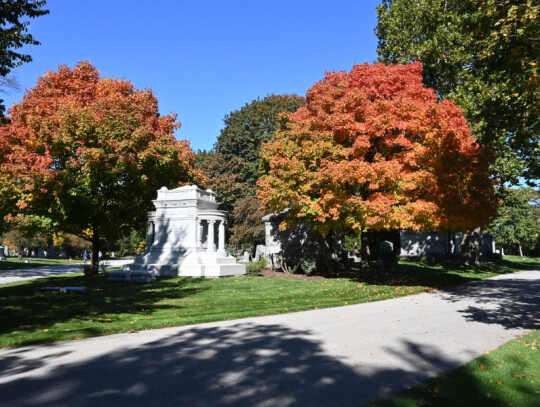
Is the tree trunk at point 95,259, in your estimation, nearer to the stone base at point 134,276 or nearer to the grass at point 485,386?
the stone base at point 134,276

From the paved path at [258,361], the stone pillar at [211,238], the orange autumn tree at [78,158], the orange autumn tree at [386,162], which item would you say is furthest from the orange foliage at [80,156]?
the paved path at [258,361]

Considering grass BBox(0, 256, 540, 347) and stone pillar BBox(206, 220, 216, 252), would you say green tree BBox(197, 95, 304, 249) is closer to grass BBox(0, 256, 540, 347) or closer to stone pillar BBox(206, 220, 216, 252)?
stone pillar BBox(206, 220, 216, 252)

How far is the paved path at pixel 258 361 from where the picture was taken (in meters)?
4.62

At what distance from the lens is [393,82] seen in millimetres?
18406

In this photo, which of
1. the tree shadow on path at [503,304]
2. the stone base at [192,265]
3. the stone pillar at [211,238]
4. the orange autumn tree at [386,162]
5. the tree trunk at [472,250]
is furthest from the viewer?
the tree trunk at [472,250]

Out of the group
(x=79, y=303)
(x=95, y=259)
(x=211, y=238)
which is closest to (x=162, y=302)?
(x=79, y=303)

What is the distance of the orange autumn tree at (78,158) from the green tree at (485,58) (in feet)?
54.5

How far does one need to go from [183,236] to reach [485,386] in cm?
2104

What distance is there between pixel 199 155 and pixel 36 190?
87.0 ft

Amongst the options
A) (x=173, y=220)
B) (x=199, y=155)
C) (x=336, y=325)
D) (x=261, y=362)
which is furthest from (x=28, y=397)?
(x=199, y=155)

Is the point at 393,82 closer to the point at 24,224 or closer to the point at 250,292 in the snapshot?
the point at 250,292

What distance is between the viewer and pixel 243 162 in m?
46.7

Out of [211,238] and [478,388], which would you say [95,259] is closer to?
[211,238]

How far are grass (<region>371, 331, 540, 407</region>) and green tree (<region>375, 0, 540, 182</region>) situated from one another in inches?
238
